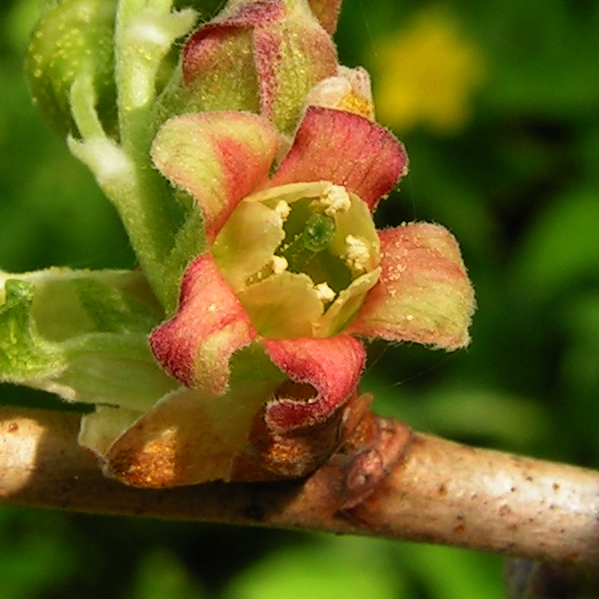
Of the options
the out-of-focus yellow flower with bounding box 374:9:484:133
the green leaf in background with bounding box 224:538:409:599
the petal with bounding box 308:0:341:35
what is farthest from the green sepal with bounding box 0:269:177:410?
the out-of-focus yellow flower with bounding box 374:9:484:133

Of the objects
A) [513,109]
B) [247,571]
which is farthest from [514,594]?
[513,109]

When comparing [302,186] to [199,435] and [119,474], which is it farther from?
[119,474]

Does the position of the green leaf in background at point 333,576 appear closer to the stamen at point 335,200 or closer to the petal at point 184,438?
the petal at point 184,438

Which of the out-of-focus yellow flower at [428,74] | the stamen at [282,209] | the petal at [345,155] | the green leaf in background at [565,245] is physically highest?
the petal at [345,155]

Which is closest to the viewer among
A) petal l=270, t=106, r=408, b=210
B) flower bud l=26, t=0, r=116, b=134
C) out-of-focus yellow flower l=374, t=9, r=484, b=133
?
petal l=270, t=106, r=408, b=210

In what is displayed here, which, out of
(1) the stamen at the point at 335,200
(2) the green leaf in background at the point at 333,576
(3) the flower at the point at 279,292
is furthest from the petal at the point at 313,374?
(2) the green leaf in background at the point at 333,576

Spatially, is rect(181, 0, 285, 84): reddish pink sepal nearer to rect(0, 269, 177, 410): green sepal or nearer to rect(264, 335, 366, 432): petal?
rect(0, 269, 177, 410): green sepal
